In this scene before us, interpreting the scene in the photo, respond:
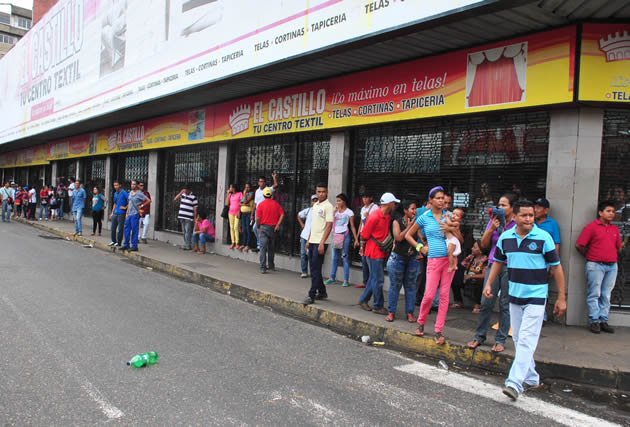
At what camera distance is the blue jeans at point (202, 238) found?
14.4m

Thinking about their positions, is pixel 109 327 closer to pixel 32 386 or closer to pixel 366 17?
pixel 32 386

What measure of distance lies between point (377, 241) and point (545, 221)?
92.0 inches

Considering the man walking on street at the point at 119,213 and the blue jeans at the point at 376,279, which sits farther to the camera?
the man walking on street at the point at 119,213


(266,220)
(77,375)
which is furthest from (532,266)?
(266,220)

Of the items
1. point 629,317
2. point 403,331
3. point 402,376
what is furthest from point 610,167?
point 402,376

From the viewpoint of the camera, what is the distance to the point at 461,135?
8578 millimetres

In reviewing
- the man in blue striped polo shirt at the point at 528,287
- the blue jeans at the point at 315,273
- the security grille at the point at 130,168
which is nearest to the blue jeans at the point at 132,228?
the security grille at the point at 130,168

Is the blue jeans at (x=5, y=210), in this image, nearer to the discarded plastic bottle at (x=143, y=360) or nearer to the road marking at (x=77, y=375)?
the road marking at (x=77, y=375)

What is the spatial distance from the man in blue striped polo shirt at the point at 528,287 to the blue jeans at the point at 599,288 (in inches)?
101

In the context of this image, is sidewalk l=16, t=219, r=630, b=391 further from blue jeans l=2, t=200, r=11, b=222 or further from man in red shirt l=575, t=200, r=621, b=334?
blue jeans l=2, t=200, r=11, b=222

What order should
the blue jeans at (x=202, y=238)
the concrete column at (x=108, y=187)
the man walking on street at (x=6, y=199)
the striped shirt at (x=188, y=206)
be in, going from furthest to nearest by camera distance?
the man walking on street at (x=6, y=199), the concrete column at (x=108, y=187), the blue jeans at (x=202, y=238), the striped shirt at (x=188, y=206)

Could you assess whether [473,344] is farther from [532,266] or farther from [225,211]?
[225,211]

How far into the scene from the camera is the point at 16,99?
28578 millimetres

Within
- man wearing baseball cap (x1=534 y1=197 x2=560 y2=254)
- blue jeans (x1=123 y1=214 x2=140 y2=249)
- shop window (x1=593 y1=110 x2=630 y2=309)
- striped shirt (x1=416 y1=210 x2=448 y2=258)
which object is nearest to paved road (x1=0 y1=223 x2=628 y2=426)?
striped shirt (x1=416 y1=210 x2=448 y2=258)
